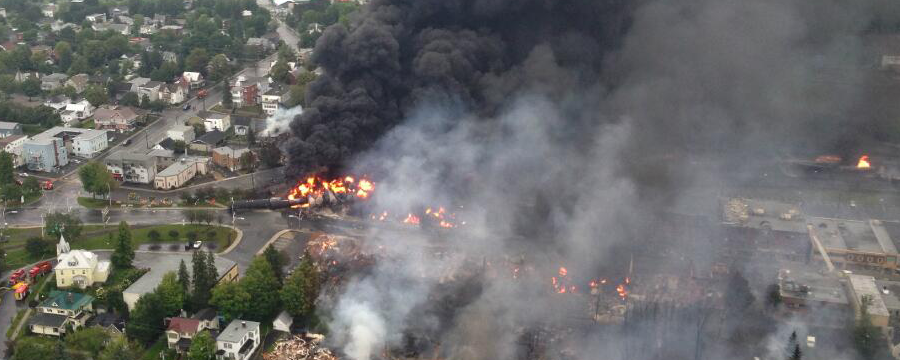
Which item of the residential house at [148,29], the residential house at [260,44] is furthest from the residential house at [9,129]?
the residential house at [148,29]

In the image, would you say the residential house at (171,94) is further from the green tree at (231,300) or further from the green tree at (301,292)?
the green tree at (231,300)

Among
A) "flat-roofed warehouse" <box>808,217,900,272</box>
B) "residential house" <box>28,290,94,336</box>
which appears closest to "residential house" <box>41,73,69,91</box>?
"residential house" <box>28,290,94,336</box>

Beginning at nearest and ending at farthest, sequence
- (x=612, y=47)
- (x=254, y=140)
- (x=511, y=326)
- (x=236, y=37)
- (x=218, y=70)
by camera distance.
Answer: (x=511, y=326)
(x=612, y=47)
(x=254, y=140)
(x=218, y=70)
(x=236, y=37)

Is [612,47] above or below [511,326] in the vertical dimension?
above

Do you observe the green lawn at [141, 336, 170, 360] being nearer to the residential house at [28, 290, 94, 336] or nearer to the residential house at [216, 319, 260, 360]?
the residential house at [216, 319, 260, 360]

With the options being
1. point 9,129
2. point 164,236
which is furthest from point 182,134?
point 164,236

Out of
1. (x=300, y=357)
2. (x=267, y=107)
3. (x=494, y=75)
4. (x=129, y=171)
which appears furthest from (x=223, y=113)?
(x=300, y=357)

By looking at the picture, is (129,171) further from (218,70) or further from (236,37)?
(236,37)
